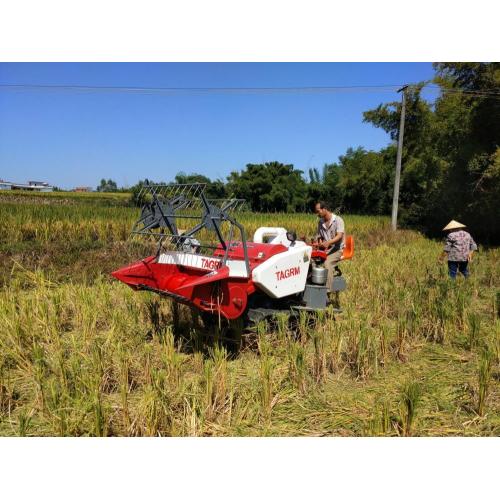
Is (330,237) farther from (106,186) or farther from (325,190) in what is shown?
(106,186)

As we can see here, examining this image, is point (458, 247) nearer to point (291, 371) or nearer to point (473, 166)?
point (291, 371)

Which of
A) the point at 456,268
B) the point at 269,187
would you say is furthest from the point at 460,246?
the point at 269,187

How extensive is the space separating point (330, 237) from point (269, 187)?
25.3 metres

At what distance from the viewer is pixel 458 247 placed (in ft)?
25.2

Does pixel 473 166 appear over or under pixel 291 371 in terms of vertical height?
over

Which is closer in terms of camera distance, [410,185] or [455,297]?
[455,297]

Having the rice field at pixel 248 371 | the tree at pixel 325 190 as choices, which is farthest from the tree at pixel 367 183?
the rice field at pixel 248 371

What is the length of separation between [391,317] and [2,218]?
10.2m

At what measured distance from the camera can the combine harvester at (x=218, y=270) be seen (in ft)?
13.0

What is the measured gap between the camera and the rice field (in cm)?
298

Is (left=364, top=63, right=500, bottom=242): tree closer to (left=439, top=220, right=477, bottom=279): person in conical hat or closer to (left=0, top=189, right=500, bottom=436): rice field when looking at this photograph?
(left=439, top=220, right=477, bottom=279): person in conical hat

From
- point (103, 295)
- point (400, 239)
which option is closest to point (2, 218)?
point (103, 295)

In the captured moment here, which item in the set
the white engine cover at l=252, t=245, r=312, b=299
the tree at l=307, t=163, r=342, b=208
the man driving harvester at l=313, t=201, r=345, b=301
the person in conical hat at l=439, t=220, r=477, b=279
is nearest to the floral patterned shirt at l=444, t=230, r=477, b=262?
the person in conical hat at l=439, t=220, r=477, b=279
